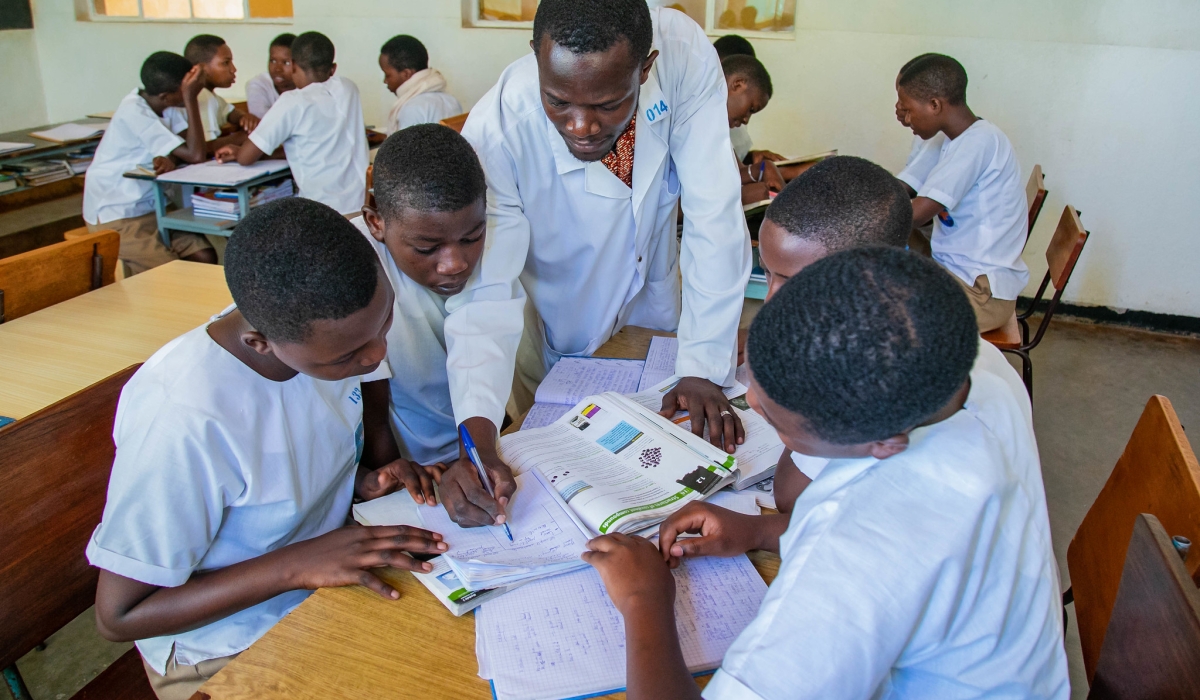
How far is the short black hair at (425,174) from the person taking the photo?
4.14 feet

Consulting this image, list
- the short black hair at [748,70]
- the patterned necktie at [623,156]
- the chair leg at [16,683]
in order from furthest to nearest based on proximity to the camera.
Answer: the short black hair at [748,70], the patterned necktie at [623,156], the chair leg at [16,683]

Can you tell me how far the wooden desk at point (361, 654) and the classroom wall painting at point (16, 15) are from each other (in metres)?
6.96

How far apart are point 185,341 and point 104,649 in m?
1.33

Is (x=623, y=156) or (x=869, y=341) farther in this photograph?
(x=623, y=156)

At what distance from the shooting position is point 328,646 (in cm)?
88

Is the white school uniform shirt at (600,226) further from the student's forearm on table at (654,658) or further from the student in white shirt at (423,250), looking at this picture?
the student's forearm on table at (654,658)

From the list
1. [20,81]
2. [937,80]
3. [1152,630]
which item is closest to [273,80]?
[20,81]

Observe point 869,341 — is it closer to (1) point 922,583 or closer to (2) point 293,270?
(1) point 922,583

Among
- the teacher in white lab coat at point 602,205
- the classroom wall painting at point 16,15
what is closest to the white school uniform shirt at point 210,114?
the classroom wall painting at point 16,15

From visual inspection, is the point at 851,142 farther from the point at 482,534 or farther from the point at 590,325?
the point at 482,534

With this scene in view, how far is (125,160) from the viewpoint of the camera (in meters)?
3.66

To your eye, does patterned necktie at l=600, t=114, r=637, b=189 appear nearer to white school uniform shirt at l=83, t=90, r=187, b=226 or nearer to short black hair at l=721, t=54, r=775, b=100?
short black hair at l=721, t=54, r=775, b=100

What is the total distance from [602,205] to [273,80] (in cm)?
410

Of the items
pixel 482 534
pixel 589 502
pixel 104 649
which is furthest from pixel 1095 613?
pixel 104 649
